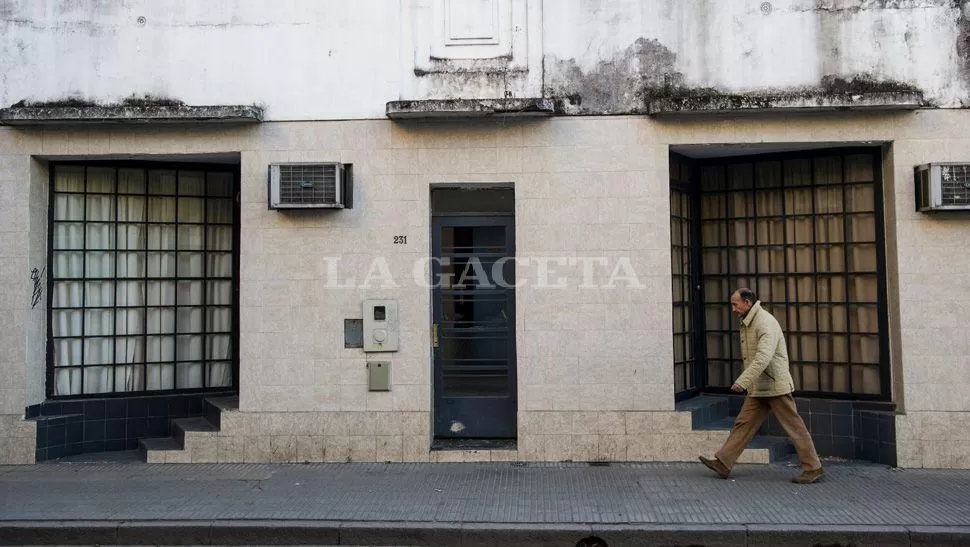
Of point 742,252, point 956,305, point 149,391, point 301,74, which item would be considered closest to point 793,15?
point 742,252

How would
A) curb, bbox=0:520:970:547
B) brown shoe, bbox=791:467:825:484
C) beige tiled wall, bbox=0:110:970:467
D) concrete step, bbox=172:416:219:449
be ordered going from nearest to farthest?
curb, bbox=0:520:970:547 → brown shoe, bbox=791:467:825:484 → beige tiled wall, bbox=0:110:970:467 → concrete step, bbox=172:416:219:449

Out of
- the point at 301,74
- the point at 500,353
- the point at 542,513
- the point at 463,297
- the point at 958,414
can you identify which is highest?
the point at 301,74

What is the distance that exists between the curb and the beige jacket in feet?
5.31

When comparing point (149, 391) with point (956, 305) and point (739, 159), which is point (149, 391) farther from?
point (956, 305)

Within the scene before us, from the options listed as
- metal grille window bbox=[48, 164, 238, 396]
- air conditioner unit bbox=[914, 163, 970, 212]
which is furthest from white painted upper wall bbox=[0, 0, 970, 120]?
metal grille window bbox=[48, 164, 238, 396]

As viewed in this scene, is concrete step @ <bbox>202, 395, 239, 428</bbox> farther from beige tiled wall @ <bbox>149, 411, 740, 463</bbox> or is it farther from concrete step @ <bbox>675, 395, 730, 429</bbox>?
concrete step @ <bbox>675, 395, 730, 429</bbox>

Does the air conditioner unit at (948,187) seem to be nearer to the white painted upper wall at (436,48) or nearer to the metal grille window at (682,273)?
the white painted upper wall at (436,48)

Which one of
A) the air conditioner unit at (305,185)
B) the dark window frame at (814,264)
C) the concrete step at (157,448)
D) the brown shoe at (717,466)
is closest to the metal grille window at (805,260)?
the dark window frame at (814,264)

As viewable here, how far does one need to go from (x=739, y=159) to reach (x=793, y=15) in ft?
5.87

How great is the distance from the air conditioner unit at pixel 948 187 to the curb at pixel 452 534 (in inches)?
136

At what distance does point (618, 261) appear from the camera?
28.9ft

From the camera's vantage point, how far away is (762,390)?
785 cm

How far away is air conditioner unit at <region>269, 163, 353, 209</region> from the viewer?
8.70m

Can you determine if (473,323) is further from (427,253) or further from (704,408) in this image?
(704,408)
